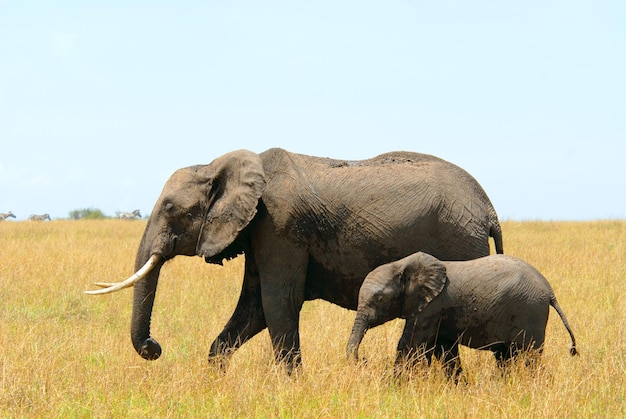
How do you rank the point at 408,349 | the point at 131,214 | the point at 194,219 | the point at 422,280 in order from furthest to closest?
1. the point at 131,214
2. the point at 194,219
3. the point at 408,349
4. the point at 422,280

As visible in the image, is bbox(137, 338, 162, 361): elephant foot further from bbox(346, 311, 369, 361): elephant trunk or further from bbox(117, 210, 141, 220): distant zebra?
bbox(117, 210, 141, 220): distant zebra

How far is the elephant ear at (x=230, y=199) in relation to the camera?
8227mm

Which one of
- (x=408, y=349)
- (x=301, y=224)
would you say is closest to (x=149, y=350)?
(x=301, y=224)

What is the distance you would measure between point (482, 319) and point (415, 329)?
1.86 feet

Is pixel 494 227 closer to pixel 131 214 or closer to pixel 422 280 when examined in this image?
pixel 422 280

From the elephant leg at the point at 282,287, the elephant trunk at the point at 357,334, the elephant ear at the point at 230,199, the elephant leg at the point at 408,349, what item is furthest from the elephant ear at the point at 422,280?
the elephant ear at the point at 230,199

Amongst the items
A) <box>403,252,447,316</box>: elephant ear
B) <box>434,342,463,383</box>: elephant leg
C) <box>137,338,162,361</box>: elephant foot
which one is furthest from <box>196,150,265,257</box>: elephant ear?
<box>434,342,463,383</box>: elephant leg

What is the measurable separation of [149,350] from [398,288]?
246cm

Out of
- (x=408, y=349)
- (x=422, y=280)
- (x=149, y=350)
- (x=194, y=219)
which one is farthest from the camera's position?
(x=149, y=350)

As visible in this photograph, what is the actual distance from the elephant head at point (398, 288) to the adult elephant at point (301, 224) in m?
0.59

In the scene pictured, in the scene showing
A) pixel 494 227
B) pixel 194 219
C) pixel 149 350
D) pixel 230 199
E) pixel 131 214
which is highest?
pixel 230 199

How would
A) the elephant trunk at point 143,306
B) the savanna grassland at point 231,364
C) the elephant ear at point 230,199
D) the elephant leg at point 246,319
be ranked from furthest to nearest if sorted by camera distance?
the elephant leg at point 246,319
the elephant trunk at point 143,306
the elephant ear at point 230,199
the savanna grassland at point 231,364

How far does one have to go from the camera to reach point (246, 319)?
8953mm

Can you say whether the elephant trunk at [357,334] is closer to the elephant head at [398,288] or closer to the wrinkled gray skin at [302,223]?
the elephant head at [398,288]
